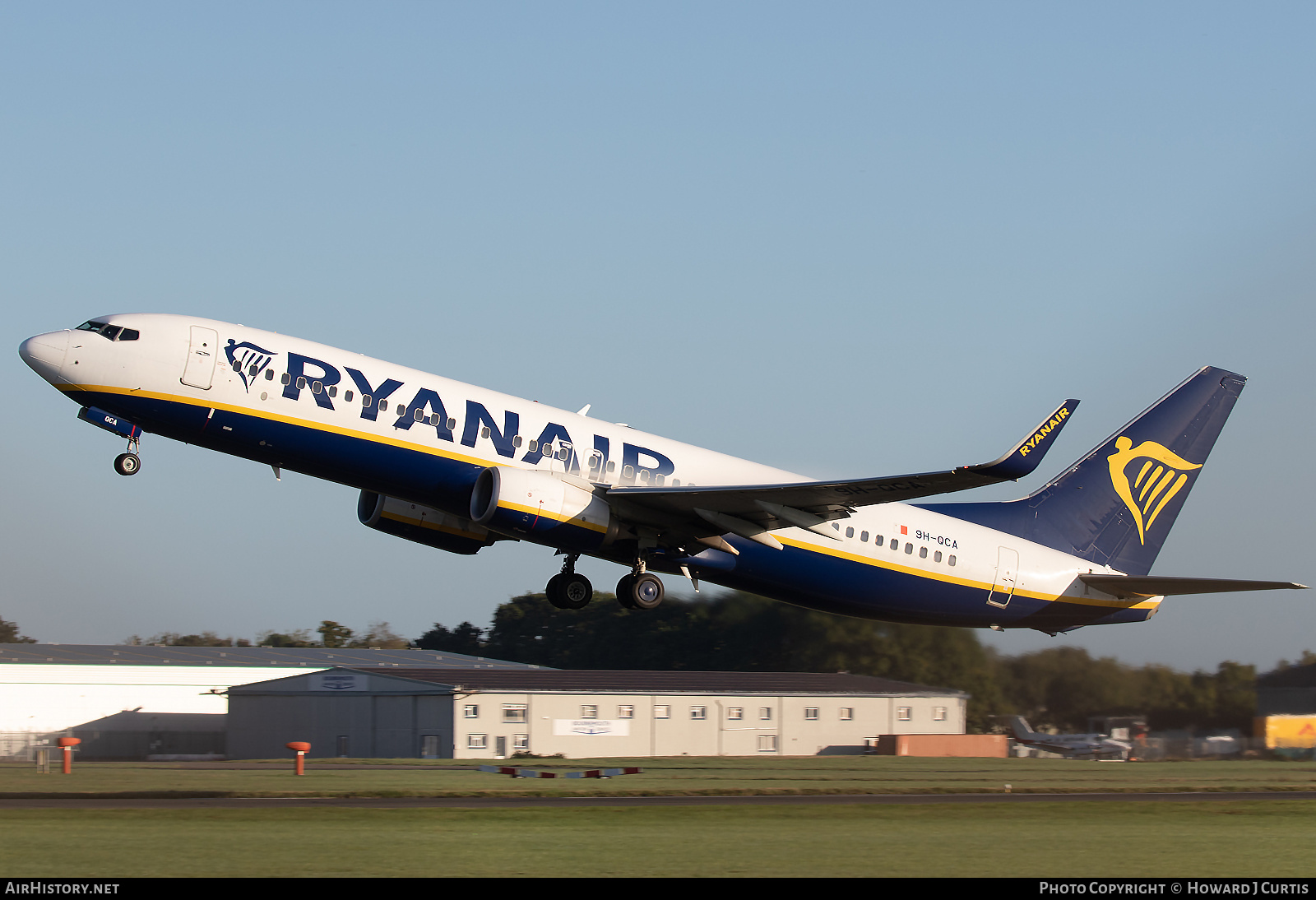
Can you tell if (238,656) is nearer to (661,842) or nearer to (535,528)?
(535,528)

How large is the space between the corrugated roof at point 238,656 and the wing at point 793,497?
45.8 m

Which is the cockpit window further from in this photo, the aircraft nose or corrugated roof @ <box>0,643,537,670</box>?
corrugated roof @ <box>0,643,537,670</box>

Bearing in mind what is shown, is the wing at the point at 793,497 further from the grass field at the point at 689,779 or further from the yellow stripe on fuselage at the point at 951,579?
the grass field at the point at 689,779

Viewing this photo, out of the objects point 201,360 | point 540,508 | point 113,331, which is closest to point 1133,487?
point 540,508

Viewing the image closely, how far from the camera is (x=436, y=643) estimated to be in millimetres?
118250

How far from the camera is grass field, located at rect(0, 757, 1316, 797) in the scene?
35875 millimetres

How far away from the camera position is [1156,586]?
35.7 metres

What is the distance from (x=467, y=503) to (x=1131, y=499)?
1941 centimetres

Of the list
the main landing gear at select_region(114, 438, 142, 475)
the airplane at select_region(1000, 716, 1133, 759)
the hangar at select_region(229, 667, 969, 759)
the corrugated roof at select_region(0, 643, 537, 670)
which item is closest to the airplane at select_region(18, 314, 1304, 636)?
the main landing gear at select_region(114, 438, 142, 475)

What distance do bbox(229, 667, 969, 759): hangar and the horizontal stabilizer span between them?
89.4ft

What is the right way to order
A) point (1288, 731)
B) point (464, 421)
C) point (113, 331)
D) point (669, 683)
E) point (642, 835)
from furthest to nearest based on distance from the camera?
point (669, 683) < point (1288, 731) < point (464, 421) < point (113, 331) < point (642, 835)

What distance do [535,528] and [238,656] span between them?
5989 centimetres

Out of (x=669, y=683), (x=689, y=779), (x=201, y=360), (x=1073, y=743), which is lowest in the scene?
(x=1073, y=743)
